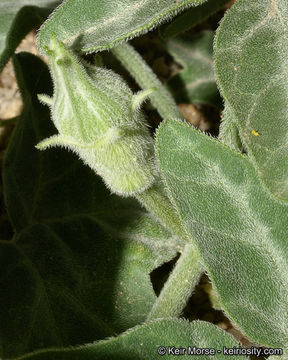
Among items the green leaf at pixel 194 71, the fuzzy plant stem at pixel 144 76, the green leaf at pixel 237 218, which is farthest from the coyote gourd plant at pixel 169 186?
the green leaf at pixel 194 71

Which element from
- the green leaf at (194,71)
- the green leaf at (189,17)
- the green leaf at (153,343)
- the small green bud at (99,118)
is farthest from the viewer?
the green leaf at (194,71)

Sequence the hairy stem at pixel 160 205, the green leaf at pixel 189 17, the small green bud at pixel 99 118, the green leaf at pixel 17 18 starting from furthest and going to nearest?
the green leaf at pixel 189 17 → the green leaf at pixel 17 18 → the hairy stem at pixel 160 205 → the small green bud at pixel 99 118

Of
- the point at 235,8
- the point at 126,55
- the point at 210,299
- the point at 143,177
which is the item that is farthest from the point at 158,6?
the point at 210,299

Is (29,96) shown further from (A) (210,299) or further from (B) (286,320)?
(B) (286,320)

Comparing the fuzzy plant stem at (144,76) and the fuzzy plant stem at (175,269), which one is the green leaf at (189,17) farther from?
the fuzzy plant stem at (175,269)

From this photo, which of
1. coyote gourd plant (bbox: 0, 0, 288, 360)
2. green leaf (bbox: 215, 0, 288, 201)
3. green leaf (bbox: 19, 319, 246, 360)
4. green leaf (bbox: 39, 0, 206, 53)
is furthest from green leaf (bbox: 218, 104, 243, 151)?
green leaf (bbox: 19, 319, 246, 360)

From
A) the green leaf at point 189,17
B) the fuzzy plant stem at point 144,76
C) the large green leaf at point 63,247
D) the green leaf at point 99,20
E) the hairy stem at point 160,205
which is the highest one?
the green leaf at point 99,20

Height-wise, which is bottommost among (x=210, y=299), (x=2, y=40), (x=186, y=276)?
(x=210, y=299)

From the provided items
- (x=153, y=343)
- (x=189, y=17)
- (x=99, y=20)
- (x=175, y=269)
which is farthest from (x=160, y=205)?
(x=189, y=17)
